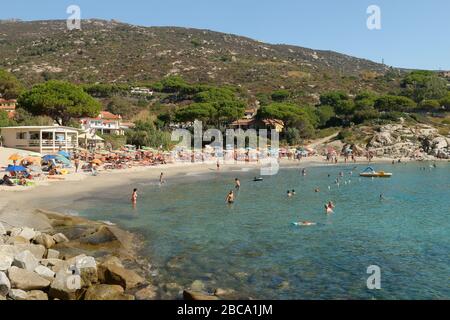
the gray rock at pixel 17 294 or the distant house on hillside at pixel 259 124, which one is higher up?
the distant house on hillside at pixel 259 124

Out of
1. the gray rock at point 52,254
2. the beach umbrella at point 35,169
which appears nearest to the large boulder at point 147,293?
the gray rock at point 52,254

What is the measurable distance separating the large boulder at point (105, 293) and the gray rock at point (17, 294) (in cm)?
137

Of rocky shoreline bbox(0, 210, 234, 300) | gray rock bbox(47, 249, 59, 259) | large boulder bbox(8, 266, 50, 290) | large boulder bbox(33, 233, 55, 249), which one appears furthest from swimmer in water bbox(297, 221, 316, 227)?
large boulder bbox(8, 266, 50, 290)

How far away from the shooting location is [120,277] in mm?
11797

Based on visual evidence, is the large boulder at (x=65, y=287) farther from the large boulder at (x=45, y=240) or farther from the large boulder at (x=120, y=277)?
the large boulder at (x=45, y=240)

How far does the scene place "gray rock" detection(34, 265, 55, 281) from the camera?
11.4m

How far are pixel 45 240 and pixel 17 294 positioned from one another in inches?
202

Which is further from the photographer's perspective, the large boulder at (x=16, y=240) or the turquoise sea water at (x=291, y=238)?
the large boulder at (x=16, y=240)

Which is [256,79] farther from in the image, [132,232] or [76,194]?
[132,232]

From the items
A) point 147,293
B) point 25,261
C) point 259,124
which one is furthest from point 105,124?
point 147,293

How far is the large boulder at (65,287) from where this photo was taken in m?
10.6

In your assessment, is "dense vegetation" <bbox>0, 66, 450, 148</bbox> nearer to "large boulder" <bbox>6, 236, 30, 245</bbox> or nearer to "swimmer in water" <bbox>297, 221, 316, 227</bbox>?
"large boulder" <bbox>6, 236, 30, 245</bbox>

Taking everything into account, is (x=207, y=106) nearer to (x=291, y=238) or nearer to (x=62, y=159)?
(x=62, y=159)
